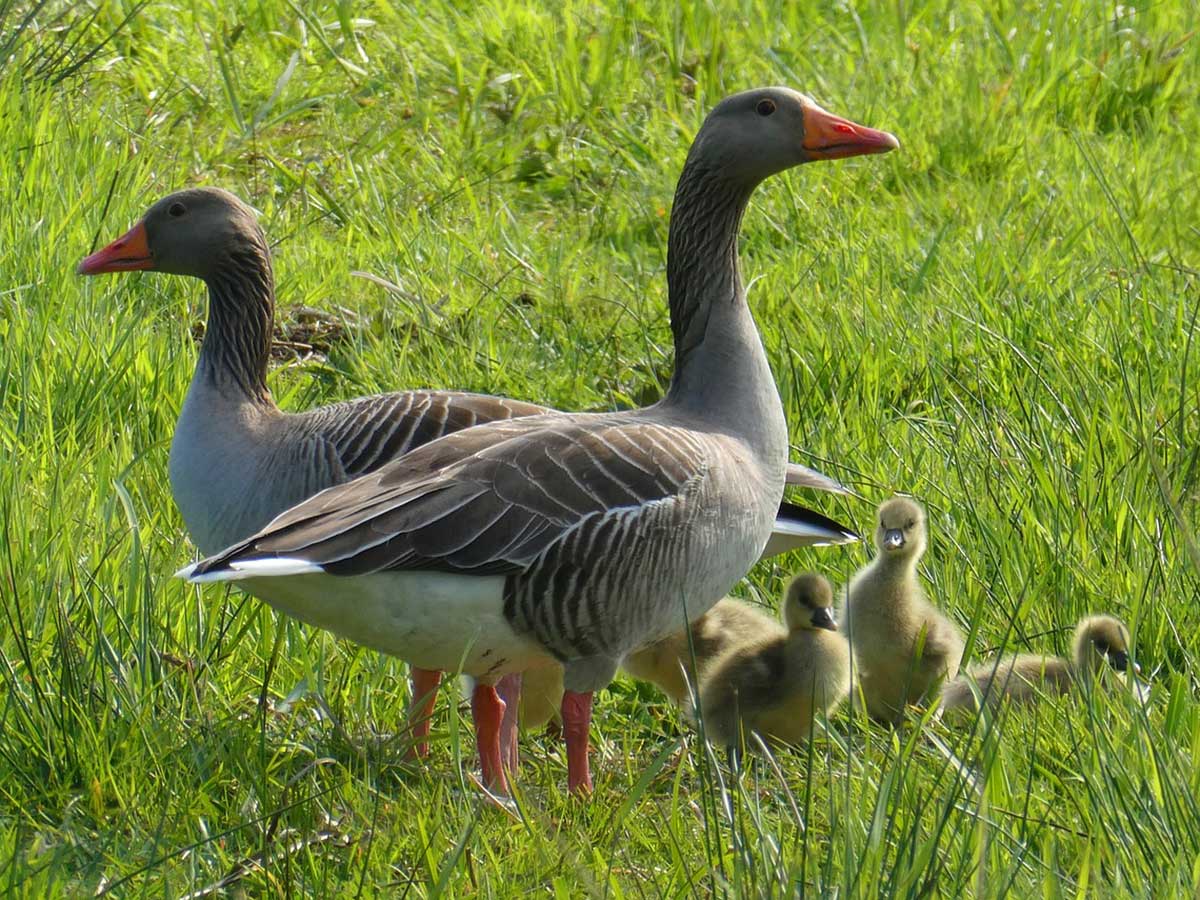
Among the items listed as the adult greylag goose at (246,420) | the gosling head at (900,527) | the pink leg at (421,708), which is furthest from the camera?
the adult greylag goose at (246,420)

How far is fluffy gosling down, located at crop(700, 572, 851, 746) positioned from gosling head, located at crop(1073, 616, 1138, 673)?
624 mm

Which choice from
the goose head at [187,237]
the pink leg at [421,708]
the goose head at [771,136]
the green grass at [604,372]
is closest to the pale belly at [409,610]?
the pink leg at [421,708]

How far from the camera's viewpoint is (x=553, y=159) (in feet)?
25.6

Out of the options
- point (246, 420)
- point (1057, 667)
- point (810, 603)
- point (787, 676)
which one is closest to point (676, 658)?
point (787, 676)

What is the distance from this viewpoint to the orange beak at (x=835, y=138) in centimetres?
468

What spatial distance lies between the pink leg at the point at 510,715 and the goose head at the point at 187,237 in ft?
5.33

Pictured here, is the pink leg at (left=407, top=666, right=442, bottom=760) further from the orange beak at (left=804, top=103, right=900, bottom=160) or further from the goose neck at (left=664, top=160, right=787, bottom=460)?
the orange beak at (left=804, top=103, right=900, bottom=160)

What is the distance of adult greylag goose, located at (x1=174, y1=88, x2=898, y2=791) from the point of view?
372 cm

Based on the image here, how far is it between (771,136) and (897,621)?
4.50 feet

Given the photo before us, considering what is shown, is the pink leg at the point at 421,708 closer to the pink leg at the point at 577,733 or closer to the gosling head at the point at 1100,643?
the pink leg at the point at 577,733

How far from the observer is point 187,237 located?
5.04m

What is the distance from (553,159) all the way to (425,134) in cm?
61

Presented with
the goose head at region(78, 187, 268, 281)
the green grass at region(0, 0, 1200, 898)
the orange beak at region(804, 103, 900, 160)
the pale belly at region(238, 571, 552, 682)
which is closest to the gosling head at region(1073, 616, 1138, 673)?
the green grass at region(0, 0, 1200, 898)

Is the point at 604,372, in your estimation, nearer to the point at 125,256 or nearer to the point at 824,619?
the point at 125,256
